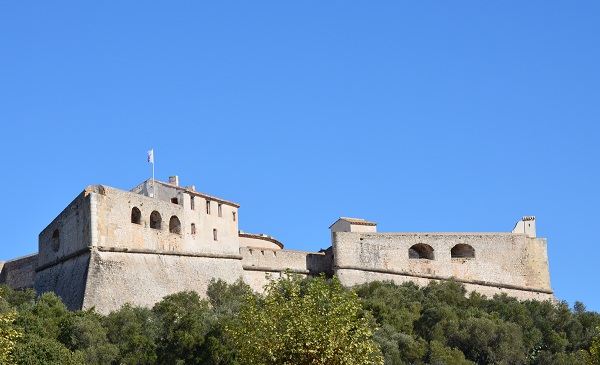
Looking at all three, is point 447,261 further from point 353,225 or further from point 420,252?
point 353,225

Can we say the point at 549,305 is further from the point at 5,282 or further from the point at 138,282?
the point at 5,282

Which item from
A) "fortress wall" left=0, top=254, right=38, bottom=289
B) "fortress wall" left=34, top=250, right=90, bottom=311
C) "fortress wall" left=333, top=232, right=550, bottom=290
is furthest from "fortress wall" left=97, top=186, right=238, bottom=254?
"fortress wall" left=0, top=254, right=38, bottom=289

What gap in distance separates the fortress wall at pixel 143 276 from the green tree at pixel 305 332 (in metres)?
15.5

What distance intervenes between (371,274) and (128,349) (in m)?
20.0

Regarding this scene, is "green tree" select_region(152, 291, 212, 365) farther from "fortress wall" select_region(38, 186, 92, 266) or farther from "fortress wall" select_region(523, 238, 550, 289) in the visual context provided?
"fortress wall" select_region(523, 238, 550, 289)

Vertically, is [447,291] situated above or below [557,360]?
above

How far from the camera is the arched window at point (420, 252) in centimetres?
5792

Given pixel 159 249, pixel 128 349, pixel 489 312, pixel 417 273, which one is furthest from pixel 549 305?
pixel 128 349

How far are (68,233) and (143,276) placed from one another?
12.6 ft

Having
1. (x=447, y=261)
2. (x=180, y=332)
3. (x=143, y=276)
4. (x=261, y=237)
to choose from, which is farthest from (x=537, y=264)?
(x=180, y=332)

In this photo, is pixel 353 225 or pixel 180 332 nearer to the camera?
pixel 180 332

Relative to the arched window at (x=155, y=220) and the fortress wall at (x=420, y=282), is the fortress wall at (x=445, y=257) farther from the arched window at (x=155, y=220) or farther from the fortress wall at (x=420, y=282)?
the arched window at (x=155, y=220)

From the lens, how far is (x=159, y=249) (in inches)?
1879

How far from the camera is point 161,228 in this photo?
48156 mm
